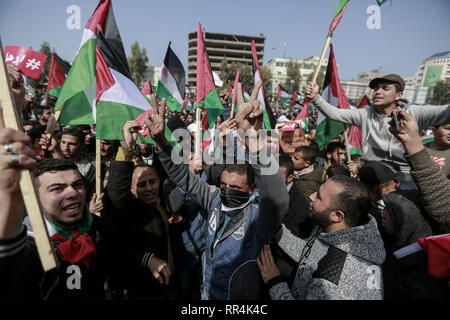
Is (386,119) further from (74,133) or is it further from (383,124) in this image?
(74,133)

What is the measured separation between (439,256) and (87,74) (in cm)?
370

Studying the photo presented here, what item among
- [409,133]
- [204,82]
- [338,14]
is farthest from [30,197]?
[338,14]

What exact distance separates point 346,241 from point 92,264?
67.6 inches

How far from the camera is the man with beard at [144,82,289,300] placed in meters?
1.56

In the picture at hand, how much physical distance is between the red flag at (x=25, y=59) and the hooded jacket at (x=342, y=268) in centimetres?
480

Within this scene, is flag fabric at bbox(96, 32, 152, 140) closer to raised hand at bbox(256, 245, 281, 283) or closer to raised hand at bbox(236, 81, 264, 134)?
raised hand at bbox(236, 81, 264, 134)

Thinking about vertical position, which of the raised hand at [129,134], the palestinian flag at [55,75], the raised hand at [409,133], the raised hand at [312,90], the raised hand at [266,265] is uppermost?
the palestinian flag at [55,75]

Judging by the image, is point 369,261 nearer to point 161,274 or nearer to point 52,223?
point 161,274

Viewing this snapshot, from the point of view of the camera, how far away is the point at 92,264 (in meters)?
1.66

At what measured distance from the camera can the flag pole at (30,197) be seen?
898 millimetres

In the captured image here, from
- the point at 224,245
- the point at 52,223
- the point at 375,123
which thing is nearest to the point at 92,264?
the point at 52,223

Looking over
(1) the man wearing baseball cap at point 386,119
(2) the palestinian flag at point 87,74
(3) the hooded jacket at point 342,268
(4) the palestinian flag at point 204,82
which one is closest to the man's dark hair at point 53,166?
(2) the palestinian flag at point 87,74

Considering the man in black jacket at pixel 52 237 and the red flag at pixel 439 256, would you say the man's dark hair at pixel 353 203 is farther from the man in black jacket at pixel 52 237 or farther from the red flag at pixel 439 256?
the man in black jacket at pixel 52 237

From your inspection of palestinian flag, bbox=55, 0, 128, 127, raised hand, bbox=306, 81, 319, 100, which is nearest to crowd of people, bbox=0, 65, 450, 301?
raised hand, bbox=306, 81, 319, 100
